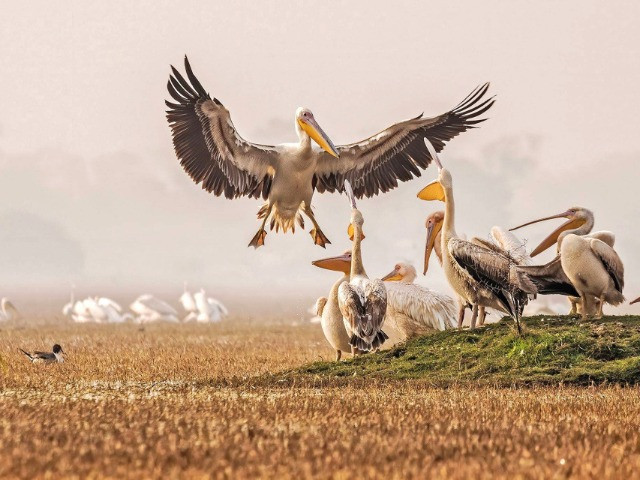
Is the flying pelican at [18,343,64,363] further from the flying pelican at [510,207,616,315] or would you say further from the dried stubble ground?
the flying pelican at [510,207,616,315]

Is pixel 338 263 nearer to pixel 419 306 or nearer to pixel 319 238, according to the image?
pixel 319 238

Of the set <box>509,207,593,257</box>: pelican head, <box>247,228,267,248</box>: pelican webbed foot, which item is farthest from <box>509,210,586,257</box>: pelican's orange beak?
<box>247,228,267,248</box>: pelican webbed foot

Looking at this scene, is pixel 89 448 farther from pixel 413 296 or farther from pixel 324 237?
pixel 324 237

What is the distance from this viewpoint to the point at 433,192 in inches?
610

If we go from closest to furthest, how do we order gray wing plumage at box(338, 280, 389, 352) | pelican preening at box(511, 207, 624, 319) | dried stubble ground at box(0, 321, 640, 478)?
dried stubble ground at box(0, 321, 640, 478)
gray wing plumage at box(338, 280, 389, 352)
pelican preening at box(511, 207, 624, 319)

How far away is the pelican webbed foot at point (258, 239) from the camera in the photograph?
52.1 feet

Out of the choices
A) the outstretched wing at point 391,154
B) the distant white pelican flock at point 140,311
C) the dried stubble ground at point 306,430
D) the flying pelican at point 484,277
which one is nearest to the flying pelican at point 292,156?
the outstretched wing at point 391,154

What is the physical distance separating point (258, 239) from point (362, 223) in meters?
2.06

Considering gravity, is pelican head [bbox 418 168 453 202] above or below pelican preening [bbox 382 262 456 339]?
above

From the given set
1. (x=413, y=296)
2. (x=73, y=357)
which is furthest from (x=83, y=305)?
(x=413, y=296)

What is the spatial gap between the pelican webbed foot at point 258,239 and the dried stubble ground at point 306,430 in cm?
397

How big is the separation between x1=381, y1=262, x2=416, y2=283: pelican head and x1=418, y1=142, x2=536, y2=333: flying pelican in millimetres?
2456

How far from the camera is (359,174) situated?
1730 centimetres

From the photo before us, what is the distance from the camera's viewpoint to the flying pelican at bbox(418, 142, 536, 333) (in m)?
13.1
